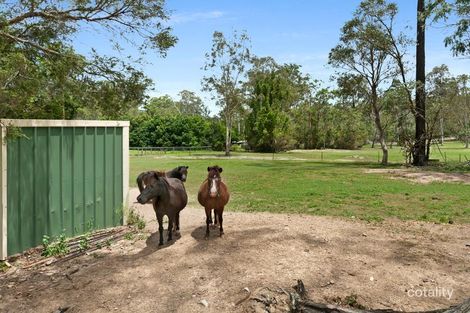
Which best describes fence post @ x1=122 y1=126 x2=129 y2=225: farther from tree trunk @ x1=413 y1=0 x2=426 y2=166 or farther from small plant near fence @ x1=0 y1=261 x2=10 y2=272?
tree trunk @ x1=413 y1=0 x2=426 y2=166

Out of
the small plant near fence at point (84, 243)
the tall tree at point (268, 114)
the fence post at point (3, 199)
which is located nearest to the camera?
the fence post at point (3, 199)

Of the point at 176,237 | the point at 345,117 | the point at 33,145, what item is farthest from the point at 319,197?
the point at 345,117

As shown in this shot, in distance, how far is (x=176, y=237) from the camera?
8180 mm

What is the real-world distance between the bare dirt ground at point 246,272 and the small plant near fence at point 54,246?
0.49 meters

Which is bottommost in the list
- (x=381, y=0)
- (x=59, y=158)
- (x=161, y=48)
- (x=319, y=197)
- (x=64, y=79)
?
(x=319, y=197)

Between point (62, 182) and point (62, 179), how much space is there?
0.20 feet

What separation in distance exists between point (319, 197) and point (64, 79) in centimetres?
914

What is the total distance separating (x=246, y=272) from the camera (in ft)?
19.9

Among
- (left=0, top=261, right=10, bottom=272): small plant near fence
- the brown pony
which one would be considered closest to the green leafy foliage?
the brown pony

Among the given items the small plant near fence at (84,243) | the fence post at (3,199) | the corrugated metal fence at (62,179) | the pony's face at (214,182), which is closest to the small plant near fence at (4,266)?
the fence post at (3,199)

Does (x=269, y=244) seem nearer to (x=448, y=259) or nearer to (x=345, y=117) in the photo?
(x=448, y=259)

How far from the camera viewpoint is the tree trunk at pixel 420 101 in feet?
92.1

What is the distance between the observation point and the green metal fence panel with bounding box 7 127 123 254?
749 cm

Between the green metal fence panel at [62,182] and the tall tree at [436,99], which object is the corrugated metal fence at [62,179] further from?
the tall tree at [436,99]
